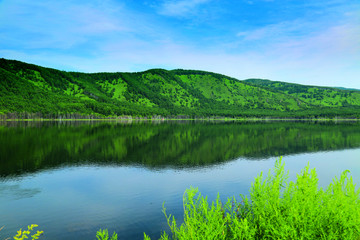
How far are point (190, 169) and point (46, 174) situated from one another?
2630 cm

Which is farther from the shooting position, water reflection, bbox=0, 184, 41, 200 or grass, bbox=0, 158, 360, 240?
water reflection, bbox=0, 184, 41, 200

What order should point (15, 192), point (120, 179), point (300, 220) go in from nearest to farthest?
point (300, 220), point (15, 192), point (120, 179)

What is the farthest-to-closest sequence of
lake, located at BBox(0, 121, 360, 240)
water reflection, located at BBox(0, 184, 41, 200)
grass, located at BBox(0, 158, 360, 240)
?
water reflection, located at BBox(0, 184, 41, 200) < lake, located at BBox(0, 121, 360, 240) < grass, located at BBox(0, 158, 360, 240)

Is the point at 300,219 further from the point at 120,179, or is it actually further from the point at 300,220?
the point at 120,179

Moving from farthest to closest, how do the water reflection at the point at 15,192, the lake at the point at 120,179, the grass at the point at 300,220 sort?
the water reflection at the point at 15,192 < the lake at the point at 120,179 < the grass at the point at 300,220

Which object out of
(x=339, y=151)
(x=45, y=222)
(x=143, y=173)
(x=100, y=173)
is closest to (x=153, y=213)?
(x=45, y=222)

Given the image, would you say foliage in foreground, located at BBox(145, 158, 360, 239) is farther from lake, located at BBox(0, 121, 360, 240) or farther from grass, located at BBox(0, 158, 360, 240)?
lake, located at BBox(0, 121, 360, 240)

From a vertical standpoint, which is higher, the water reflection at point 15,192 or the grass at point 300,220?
the grass at point 300,220

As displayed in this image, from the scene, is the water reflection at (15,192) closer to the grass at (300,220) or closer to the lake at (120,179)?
the lake at (120,179)

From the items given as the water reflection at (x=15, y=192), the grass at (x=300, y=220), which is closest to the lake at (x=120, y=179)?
the water reflection at (x=15, y=192)

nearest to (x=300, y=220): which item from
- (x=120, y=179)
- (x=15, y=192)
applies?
(x=120, y=179)

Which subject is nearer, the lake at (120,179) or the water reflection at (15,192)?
the lake at (120,179)

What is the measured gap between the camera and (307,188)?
1570 cm

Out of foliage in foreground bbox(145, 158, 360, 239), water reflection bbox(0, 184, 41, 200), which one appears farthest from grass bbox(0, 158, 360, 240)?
water reflection bbox(0, 184, 41, 200)
